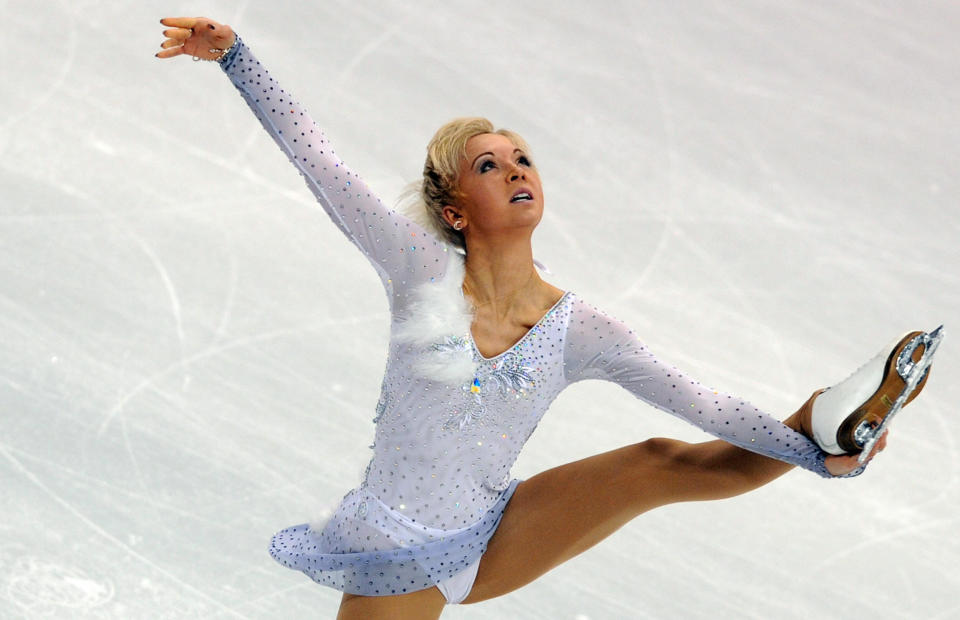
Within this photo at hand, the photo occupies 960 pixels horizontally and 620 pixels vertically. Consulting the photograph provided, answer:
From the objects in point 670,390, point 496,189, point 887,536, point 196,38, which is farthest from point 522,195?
point 887,536

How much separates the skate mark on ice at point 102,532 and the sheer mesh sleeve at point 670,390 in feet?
4.10

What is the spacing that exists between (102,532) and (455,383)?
55.1 inches

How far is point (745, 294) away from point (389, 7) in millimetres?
2309

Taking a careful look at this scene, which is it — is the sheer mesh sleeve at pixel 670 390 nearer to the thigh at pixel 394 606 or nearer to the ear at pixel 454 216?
the ear at pixel 454 216

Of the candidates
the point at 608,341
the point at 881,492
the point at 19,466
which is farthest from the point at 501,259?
the point at 881,492

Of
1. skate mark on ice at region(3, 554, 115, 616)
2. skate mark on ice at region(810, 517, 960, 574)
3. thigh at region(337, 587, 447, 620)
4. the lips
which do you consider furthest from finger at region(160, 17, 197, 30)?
skate mark on ice at region(810, 517, 960, 574)

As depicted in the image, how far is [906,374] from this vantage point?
286 cm

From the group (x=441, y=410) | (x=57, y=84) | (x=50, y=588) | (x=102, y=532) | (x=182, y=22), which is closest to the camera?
(x=182, y=22)

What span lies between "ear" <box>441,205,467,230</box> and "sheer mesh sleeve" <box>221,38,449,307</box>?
0.10 metres

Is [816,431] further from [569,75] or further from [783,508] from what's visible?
[569,75]

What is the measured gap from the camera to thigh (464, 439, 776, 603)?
319 cm

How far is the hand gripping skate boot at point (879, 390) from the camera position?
2857 mm

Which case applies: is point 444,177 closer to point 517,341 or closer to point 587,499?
Answer: point 517,341

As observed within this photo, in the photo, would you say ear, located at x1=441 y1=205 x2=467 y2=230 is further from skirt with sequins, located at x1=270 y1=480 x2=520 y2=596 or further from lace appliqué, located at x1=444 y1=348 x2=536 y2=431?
skirt with sequins, located at x1=270 y1=480 x2=520 y2=596
